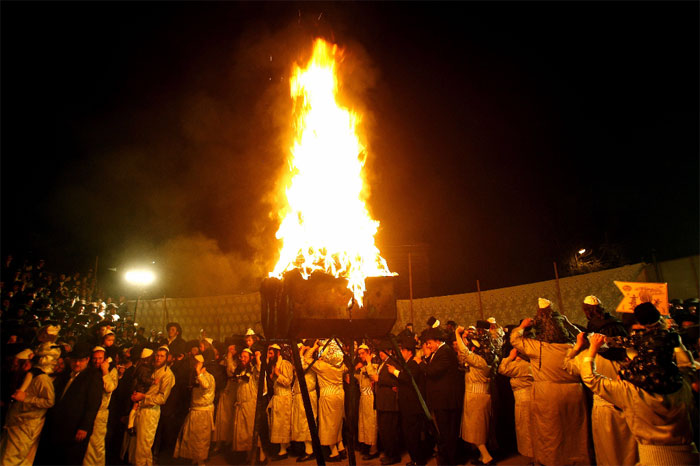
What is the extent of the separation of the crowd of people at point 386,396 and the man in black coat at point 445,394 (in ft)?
0.09

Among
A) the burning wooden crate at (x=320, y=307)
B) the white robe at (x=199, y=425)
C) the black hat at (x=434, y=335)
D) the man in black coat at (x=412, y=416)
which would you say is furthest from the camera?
the white robe at (x=199, y=425)

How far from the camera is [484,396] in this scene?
7.70m

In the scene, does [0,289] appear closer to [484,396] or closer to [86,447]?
[86,447]

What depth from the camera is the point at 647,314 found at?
417 centimetres

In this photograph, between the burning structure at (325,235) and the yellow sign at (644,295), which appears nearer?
the burning structure at (325,235)

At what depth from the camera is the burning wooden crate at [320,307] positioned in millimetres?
4777

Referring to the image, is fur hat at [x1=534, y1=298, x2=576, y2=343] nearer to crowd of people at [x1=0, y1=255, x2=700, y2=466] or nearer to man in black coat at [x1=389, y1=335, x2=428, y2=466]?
crowd of people at [x1=0, y1=255, x2=700, y2=466]

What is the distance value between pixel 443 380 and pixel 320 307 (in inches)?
168

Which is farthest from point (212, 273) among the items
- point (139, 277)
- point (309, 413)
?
point (309, 413)

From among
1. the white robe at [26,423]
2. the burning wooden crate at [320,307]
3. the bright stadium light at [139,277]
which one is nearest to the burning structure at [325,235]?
the burning wooden crate at [320,307]

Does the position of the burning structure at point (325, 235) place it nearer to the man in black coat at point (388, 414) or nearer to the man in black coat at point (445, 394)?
the man in black coat at point (445, 394)

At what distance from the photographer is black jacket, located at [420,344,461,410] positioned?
25.3 feet

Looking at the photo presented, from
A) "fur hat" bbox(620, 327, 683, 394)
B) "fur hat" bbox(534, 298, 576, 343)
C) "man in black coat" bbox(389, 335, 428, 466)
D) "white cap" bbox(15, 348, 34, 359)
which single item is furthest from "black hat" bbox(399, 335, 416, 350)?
"white cap" bbox(15, 348, 34, 359)

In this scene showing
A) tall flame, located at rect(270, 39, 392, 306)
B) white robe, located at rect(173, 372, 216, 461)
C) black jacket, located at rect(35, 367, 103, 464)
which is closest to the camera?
tall flame, located at rect(270, 39, 392, 306)
